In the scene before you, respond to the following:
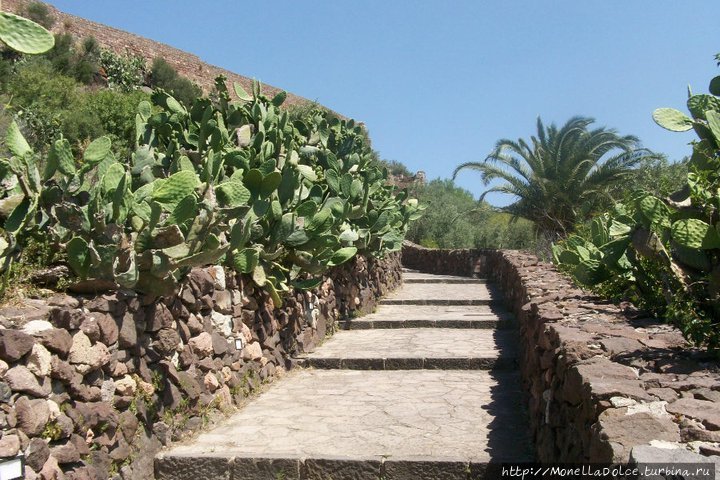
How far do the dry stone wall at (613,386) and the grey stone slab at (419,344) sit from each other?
1197mm

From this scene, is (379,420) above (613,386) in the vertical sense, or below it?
below

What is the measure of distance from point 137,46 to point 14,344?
95.1 ft

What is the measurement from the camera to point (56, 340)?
3.34 meters

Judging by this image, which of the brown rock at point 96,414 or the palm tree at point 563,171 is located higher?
the palm tree at point 563,171

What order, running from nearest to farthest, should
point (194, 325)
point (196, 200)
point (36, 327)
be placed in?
1. point (36, 327)
2. point (196, 200)
3. point (194, 325)

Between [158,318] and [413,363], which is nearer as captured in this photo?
[158,318]

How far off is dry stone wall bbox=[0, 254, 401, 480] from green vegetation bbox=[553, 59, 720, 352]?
9.34 feet

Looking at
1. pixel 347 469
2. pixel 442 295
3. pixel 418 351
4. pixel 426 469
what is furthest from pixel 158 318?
pixel 442 295

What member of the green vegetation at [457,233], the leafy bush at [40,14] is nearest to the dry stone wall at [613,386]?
the green vegetation at [457,233]

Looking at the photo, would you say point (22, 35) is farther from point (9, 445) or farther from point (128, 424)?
point (128, 424)

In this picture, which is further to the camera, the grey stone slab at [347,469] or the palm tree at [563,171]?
the palm tree at [563,171]

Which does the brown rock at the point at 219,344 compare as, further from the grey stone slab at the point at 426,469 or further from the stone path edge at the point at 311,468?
the grey stone slab at the point at 426,469

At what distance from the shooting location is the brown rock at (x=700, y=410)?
2438mm

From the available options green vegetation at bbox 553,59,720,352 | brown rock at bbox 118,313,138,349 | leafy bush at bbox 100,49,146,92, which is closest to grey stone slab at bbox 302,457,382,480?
brown rock at bbox 118,313,138,349
